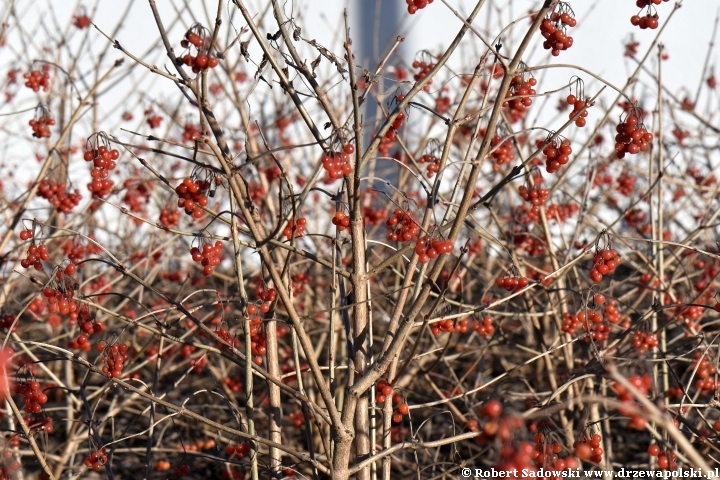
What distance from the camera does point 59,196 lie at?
3281 mm

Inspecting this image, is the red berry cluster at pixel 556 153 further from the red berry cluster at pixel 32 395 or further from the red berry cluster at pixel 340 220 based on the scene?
the red berry cluster at pixel 32 395

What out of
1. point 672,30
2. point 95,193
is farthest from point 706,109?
point 95,193

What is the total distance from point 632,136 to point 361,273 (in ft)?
2.84

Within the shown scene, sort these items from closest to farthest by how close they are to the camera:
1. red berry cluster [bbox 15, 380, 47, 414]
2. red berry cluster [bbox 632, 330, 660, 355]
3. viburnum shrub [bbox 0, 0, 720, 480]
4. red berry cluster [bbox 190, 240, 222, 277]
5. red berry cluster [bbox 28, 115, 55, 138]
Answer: viburnum shrub [bbox 0, 0, 720, 480] → red berry cluster [bbox 190, 240, 222, 277] → red berry cluster [bbox 15, 380, 47, 414] → red berry cluster [bbox 632, 330, 660, 355] → red berry cluster [bbox 28, 115, 55, 138]

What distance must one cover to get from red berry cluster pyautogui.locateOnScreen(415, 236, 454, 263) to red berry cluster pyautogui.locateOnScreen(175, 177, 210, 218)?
60 centimetres

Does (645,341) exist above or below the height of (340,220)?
below

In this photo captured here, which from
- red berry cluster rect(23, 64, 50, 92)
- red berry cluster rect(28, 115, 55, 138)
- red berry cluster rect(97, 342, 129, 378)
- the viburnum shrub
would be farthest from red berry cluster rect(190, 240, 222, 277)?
red berry cluster rect(23, 64, 50, 92)

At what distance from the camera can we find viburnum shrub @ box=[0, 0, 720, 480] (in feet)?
7.13

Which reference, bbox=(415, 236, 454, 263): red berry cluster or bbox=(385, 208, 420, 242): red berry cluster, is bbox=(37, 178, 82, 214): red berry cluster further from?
bbox=(415, 236, 454, 263): red berry cluster

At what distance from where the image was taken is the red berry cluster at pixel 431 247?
6.81 feet

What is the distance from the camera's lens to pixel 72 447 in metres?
3.27

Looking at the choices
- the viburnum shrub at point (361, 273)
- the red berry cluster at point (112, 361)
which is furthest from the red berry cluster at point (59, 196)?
the red berry cluster at point (112, 361)

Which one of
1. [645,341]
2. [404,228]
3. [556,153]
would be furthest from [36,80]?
[645,341]

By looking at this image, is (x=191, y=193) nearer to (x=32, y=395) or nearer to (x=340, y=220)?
(x=340, y=220)
